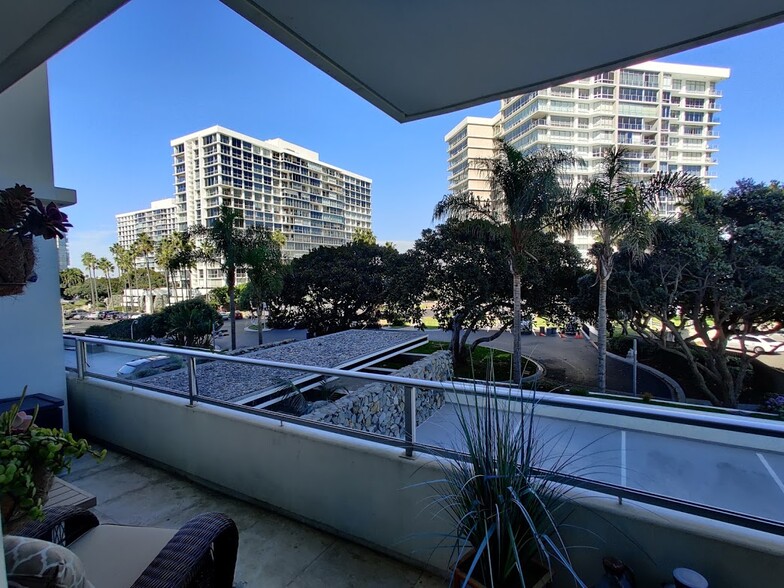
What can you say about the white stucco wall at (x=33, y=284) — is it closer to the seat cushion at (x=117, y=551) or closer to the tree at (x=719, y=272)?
the seat cushion at (x=117, y=551)

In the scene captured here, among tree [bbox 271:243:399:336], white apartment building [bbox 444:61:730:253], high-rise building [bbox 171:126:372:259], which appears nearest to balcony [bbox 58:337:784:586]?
tree [bbox 271:243:399:336]

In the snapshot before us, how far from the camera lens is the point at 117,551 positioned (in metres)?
1.49

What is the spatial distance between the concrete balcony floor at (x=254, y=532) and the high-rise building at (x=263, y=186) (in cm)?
5916

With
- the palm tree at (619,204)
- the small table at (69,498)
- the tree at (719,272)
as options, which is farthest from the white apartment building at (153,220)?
the small table at (69,498)

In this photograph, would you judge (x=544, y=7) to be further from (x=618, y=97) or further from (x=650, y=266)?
(x=618, y=97)

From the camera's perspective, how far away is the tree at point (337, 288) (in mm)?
21062

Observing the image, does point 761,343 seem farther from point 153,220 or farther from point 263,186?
point 153,220

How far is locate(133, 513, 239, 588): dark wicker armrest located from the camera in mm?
1200

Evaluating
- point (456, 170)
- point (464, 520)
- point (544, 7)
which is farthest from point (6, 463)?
point (456, 170)

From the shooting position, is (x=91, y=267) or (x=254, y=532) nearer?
(x=254, y=532)

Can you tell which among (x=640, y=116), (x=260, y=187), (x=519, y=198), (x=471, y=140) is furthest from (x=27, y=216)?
(x=260, y=187)

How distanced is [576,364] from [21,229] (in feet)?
65.2

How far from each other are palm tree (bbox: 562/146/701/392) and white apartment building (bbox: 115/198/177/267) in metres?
73.5

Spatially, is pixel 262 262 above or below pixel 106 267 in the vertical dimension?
below
